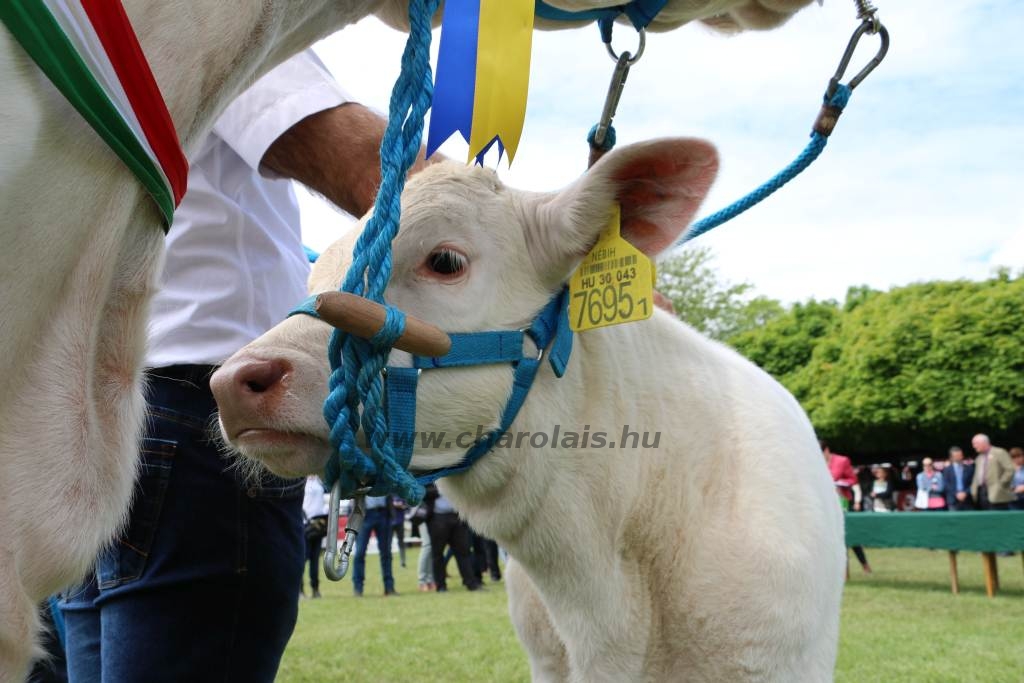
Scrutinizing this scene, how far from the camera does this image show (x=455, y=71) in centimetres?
160

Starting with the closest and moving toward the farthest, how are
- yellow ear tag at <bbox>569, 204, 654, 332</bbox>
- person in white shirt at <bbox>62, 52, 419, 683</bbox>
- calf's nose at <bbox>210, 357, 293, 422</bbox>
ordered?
calf's nose at <bbox>210, 357, 293, 422</bbox> → person in white shirt at <bbox>62, 52, 419, 683</bbox> → yellow ear tag at <bbox>569, 204, 654, 332</bbox>

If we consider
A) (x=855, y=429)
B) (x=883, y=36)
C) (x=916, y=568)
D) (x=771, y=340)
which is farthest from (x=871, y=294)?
(x=883, y=36)

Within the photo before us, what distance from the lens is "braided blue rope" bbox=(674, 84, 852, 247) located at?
2.84 m

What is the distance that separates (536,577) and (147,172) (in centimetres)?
195

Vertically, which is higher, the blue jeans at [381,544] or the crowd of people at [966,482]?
the crowd of people at [966,482]

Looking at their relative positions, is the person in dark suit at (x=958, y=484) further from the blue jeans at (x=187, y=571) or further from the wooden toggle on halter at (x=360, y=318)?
the wooden toggle on halter at (x=360, y=318)

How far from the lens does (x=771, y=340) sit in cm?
4338

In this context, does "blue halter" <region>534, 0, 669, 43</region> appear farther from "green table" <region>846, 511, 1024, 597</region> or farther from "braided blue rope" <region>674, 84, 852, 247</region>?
"green table" <region>846, 511, 1024, 597</region>

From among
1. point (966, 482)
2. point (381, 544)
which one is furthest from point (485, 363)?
point (966, 482)

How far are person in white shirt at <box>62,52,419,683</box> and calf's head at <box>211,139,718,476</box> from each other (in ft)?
0.75

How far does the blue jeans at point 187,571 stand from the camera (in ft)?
7.32

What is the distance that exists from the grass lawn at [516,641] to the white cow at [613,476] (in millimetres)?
5079

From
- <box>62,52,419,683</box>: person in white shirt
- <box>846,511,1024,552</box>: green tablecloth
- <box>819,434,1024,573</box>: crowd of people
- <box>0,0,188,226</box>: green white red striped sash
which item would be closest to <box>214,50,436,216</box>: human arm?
<box>62,52,419,683</box>: person in white shirt

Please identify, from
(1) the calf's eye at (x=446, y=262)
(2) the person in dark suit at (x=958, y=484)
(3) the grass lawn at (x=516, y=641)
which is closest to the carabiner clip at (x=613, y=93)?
(1) the calf's eye at (x=446, y=262)
